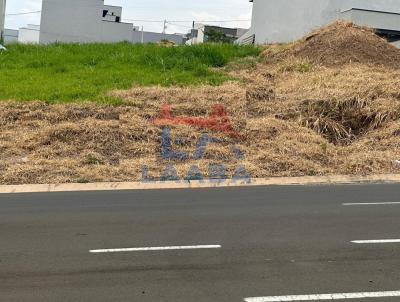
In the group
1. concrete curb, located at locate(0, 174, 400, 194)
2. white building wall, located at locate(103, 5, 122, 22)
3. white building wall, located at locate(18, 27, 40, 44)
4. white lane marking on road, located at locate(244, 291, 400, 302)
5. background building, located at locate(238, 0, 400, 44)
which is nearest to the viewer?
white lane marking on road, located at locate(244, 291, 400, 302)

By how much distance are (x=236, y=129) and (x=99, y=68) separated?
8.19 m

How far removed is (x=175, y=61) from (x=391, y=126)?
926 centimetres

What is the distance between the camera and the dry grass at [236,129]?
11.4m

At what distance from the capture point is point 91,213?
795 cm

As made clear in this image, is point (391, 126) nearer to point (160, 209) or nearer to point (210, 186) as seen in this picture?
point (210, 186)

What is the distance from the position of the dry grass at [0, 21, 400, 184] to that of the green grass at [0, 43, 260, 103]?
1.19 m

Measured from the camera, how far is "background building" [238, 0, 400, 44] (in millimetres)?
25828

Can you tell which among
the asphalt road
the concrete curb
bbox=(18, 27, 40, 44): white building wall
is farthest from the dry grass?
bbox=(18, 27, 40, 44): white building wall

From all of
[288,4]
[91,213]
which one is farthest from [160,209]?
[288,4]

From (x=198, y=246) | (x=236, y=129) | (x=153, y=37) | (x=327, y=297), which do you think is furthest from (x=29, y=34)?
(x=327, y=297)

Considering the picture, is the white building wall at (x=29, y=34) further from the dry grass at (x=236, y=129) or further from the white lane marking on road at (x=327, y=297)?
the white lane marking on road at (x=327, y=297)

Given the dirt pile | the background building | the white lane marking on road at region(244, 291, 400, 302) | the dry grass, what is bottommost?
the white lane marking on road at region(244, 291, 400, 302)

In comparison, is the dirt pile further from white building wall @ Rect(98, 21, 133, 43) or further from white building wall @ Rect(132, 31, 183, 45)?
white building wall @ Rect(132, 31, 183, 45)

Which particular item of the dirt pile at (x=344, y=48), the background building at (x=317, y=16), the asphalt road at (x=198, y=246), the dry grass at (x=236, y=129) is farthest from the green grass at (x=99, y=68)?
the asphalt road at (x=198, y=246)
